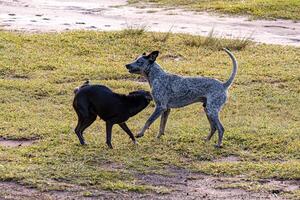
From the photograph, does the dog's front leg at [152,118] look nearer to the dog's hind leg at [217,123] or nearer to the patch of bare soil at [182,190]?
the dog's hind leg at [217,123]

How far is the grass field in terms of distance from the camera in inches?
380

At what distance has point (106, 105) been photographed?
10.5 m

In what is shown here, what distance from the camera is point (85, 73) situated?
595 inches

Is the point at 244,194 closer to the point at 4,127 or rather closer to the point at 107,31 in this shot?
the point at 4,127

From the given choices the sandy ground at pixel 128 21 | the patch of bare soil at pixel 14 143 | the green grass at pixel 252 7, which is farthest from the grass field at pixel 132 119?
the green grass at pixel 252 7

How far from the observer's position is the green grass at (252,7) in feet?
79.8

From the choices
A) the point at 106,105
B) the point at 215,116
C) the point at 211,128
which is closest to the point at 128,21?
the point at 211,128

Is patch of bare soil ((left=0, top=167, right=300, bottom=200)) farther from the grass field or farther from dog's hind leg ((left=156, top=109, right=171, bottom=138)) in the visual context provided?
dog's hind leg ((left=156, top=109, right=171, bottom=138))

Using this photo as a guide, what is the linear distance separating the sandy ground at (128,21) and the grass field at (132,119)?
1886mm

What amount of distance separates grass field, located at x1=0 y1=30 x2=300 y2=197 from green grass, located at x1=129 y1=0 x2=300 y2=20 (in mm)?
5580

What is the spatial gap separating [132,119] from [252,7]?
13434 mm

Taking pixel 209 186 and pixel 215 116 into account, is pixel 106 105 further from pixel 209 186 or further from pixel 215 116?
pixel 209 186

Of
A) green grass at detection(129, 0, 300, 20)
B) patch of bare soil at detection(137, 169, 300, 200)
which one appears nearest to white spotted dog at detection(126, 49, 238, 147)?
patch of bare soil at detection(137, 169, 300, 200)

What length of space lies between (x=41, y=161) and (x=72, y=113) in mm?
2852
